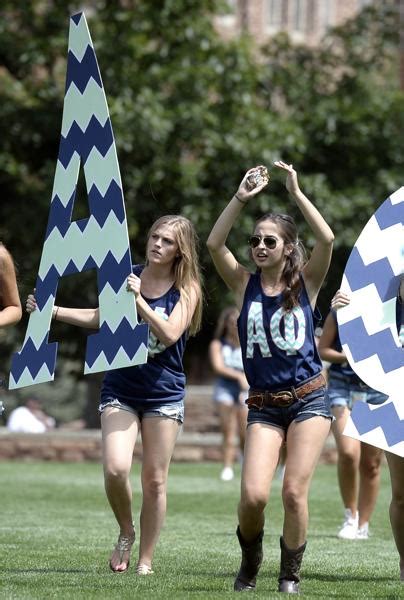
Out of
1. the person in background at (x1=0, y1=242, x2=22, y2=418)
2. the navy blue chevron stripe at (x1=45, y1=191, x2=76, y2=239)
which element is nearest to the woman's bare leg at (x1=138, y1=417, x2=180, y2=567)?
the person in background at (x1=0, y1=242, x2=22, y2=418)

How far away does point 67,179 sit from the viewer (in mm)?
7766

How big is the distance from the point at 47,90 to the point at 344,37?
7.24 m

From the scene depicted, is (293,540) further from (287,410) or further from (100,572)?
(100,572)

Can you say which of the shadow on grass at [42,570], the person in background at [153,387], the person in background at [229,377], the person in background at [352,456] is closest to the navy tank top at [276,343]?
the person in background at [153,387]

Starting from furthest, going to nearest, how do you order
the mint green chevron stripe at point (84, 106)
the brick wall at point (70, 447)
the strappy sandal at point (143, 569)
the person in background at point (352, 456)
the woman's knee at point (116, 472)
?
the brick wall at point (70, 447) → the person in background at point (352, 456) → the strappy sandal at point (143, 569) → the mint green chevron stripe at point (84, 106) → the woman's knee at point (116, 472)

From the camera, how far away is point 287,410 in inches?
278

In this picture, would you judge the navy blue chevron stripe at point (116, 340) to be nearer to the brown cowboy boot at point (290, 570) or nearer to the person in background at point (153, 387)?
the person in background at point (153, 387)

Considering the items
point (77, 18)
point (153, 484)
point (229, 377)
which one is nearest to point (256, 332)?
point (153, 484)

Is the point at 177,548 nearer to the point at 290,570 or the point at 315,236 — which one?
the point at 290,570

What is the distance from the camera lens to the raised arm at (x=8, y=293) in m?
7.62

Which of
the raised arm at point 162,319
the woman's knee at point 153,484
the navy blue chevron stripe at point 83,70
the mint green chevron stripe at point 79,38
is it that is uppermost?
the mint green chevron stripe at point 79,38

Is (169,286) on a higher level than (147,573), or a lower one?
higher

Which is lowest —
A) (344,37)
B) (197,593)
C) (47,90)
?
(197,593)


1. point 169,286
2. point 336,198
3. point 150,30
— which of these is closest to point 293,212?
point 336,198
